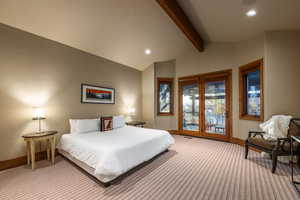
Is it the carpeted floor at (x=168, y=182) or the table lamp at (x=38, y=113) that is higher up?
the table lamp at (x=38, y=113)

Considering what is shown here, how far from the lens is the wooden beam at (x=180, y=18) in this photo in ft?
9.15

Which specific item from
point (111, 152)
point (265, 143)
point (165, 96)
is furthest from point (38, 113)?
point (265, 143)

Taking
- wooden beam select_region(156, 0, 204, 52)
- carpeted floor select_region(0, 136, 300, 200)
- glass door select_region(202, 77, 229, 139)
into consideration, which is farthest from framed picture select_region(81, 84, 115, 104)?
glass door select_region(202, 77, 229, 139)

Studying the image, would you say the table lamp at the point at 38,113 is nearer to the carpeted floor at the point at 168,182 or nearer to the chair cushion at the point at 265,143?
the carpeted floor at the point at 168,182

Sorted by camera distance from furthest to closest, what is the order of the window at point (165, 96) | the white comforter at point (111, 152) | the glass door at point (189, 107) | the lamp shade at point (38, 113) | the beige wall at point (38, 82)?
the window at point (165, 96) < the glass door at point (189, 107) < the lamp shade at point (38, 113) < the beige wall at point (38, 82) < the white comforter at point (111, 152)

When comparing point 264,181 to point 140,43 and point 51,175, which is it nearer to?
point 51,175

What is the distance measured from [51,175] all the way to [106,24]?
135 inches

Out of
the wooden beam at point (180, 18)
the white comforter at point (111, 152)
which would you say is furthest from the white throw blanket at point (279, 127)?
the wooden beam at point (180, 18)

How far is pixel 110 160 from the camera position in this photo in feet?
6.61

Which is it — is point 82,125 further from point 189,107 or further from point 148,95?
point 189,107

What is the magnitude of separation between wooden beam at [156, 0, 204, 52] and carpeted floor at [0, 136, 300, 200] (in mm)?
3287

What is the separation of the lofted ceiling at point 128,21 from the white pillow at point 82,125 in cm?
207

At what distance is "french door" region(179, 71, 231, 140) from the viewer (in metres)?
4.61

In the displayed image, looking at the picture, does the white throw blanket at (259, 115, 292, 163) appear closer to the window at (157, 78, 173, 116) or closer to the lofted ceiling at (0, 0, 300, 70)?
the lofted ceiling at (0, 0, 300, 70)
